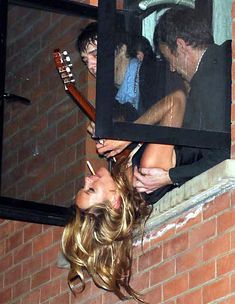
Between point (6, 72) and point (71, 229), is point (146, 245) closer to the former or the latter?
point (71, 229)

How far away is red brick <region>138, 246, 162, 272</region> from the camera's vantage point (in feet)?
Result: 25.6

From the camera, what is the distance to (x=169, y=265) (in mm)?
7684

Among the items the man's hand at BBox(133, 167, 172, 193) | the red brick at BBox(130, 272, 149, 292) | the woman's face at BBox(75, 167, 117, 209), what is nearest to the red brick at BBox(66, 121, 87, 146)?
the woman's face at BBox(75, 167, 117, 209)

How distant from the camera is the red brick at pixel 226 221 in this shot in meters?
7.33

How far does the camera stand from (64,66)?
8.27 m

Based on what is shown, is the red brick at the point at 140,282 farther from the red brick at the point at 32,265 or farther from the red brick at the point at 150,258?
the red brick at the point at 32,265

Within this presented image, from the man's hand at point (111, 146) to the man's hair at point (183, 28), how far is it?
597 mm

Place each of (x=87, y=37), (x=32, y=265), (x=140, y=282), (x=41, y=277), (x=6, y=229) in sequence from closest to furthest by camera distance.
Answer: (x=140, y=282) < (x=87, y=37) < (x=41, y=277) < (x=32, y=265) < (x=6, y=229)

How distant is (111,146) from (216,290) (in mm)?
1011

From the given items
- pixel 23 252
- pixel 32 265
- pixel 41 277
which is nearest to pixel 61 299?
pixel 41 277

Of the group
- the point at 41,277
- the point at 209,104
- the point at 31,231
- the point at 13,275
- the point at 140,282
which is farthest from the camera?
the point at 13,275

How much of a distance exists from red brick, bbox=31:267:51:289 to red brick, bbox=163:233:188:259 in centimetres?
123

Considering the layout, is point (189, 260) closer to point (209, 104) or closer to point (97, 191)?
point (97, 191)

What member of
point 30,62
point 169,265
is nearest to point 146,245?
point 169,265
